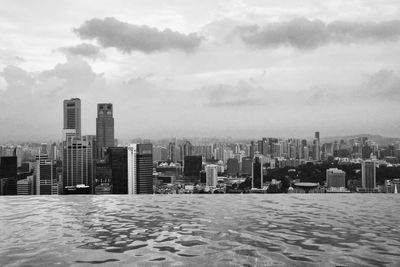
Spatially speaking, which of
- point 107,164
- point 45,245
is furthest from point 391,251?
point 107,164

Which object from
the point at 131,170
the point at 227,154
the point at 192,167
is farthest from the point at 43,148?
the point at 227,154

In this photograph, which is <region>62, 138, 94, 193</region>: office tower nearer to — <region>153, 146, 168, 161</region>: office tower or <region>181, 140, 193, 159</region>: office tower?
<region>153, 146, 168, 161</region>: office tower

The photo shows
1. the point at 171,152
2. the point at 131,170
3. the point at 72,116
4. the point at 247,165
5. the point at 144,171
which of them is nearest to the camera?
the point at 131,170

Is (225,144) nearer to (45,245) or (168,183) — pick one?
(168,183)

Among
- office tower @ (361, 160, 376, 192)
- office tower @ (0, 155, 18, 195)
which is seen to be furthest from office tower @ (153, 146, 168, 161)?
office tower @ (361, 160, 376, 192)

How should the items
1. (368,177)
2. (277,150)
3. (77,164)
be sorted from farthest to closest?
(277,150) < (77,164) < (368,177)

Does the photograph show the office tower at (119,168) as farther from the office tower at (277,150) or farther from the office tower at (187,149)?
the office tower at (277,150)

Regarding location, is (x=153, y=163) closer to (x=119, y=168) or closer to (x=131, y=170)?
(x=131, y=170)
